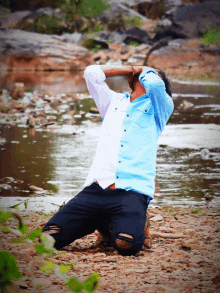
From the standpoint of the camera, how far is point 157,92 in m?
2.91

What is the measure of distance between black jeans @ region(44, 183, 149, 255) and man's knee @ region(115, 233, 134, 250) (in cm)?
2

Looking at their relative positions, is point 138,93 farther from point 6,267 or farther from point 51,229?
point 6,267

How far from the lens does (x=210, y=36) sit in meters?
20.7

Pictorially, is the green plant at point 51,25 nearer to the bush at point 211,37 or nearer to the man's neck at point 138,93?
the bush at point 211,37

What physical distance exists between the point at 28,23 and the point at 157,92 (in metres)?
27.1

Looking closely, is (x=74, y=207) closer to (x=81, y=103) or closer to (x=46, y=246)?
(x=46, y=246)

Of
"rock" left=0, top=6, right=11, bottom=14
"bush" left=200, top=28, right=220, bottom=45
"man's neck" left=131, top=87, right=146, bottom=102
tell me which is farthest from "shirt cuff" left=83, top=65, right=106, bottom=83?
"rock" left=0, top=6, right=11, bottom=14

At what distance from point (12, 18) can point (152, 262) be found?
30279 millimetres

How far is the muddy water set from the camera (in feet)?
14.2

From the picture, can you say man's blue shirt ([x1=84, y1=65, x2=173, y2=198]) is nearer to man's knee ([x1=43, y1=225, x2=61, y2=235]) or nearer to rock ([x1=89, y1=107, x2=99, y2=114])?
man's knee ([x1=43, y1=225, x2=61, y2=235])

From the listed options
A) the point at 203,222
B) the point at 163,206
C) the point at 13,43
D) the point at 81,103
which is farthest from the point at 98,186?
the point at 13,43

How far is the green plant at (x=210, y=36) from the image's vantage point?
20.4m

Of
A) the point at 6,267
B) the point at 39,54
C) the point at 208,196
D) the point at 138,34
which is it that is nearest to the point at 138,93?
the point at 208,196

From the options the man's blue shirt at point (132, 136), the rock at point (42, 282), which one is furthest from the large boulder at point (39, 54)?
the rock at point (42, 282)
